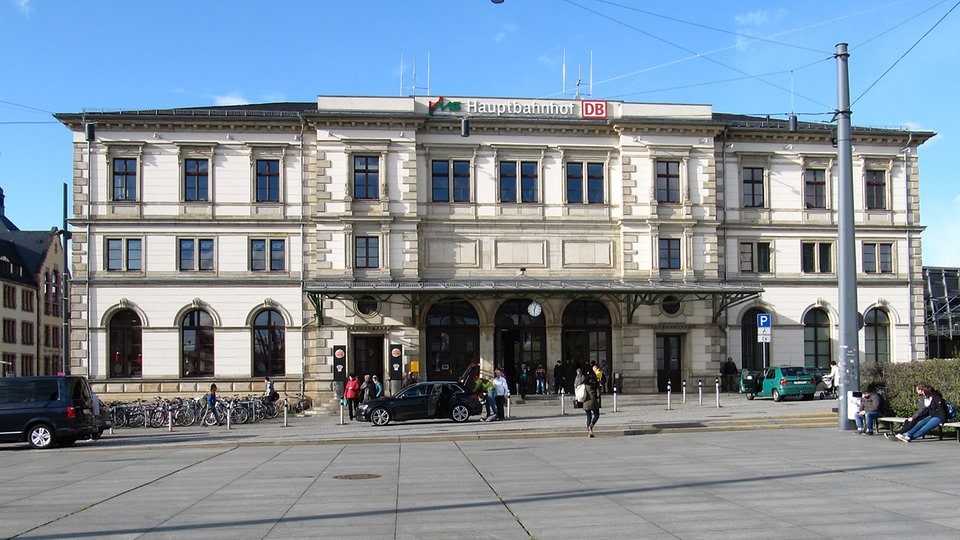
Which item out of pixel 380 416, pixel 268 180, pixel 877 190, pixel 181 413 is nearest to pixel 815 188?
pixel 877 190

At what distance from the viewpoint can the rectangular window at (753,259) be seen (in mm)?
43812

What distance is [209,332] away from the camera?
4144 cm

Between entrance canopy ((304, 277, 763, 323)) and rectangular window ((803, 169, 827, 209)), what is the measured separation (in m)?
4.98

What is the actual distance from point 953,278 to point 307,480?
48.4 meters

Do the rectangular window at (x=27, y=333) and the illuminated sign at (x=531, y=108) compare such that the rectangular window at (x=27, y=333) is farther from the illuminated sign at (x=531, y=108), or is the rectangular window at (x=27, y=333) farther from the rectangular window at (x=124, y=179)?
the illuminated sign at (x=531, y=108)

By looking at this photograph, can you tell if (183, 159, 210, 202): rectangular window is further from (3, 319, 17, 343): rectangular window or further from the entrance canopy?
(3, 319, 17, 343): rectangular window

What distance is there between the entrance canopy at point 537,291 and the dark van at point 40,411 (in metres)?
13.3

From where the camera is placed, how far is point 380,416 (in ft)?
103

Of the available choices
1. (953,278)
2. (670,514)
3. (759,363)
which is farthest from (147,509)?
(953,278)

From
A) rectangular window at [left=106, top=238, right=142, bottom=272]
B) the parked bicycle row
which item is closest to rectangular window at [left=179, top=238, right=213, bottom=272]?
rectangular window at [left=106, top=238, right=142, bottom=272]

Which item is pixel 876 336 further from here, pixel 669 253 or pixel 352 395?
pixel 352 395

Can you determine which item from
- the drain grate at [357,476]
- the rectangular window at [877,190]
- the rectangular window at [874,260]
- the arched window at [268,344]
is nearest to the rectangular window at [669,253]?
the rectangular window at [874,260]

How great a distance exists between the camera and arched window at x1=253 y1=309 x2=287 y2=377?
41.5m

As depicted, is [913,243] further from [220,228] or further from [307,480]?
[307,480]
